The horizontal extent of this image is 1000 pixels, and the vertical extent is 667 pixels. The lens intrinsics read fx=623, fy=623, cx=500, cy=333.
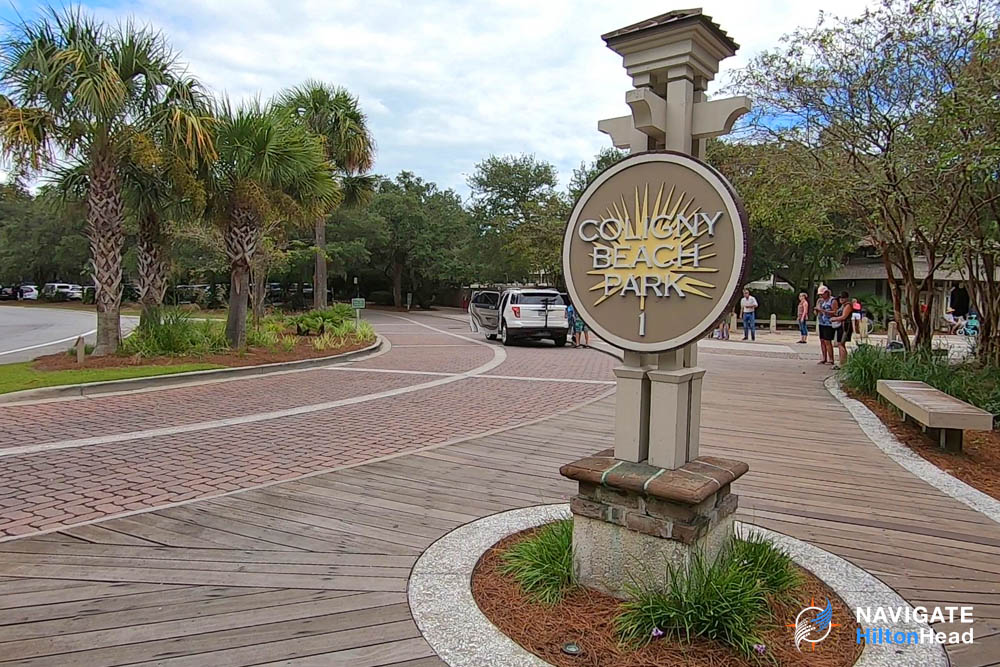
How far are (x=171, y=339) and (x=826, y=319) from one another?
12646mm

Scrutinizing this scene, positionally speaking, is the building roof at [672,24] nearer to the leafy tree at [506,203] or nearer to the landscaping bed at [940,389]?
the landscaping bed at [940,389]

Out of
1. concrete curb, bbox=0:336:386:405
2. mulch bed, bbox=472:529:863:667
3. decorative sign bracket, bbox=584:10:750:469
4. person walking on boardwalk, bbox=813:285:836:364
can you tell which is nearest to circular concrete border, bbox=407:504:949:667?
mulch bed, bbox=472:529:863:667

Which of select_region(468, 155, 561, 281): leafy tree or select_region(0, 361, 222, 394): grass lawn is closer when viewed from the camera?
select_region(0, 361, 222, 394): grass lawn

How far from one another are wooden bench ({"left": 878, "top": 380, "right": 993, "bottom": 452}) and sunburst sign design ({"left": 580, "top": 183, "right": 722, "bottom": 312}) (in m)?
4.36

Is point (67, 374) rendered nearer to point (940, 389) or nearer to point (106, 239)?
point (106, 239)

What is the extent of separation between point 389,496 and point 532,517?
1.09m

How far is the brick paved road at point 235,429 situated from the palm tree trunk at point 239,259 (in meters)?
2.39

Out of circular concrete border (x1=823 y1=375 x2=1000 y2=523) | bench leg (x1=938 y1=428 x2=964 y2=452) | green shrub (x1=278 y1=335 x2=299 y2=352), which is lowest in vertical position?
circular concrete border (x1=823 y1=375 x2=1000 y2=523)

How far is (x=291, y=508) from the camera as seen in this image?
4199 millimetres

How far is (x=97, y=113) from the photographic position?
369 inches

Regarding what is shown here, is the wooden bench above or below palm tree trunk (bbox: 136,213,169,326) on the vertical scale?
below

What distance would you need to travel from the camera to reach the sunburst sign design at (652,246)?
2.84m

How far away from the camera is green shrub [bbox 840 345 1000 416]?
775 cm

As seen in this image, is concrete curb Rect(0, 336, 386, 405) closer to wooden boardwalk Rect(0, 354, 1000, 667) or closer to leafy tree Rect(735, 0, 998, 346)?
wooden boardwalk Rect(0, 354, 1000, 667)
